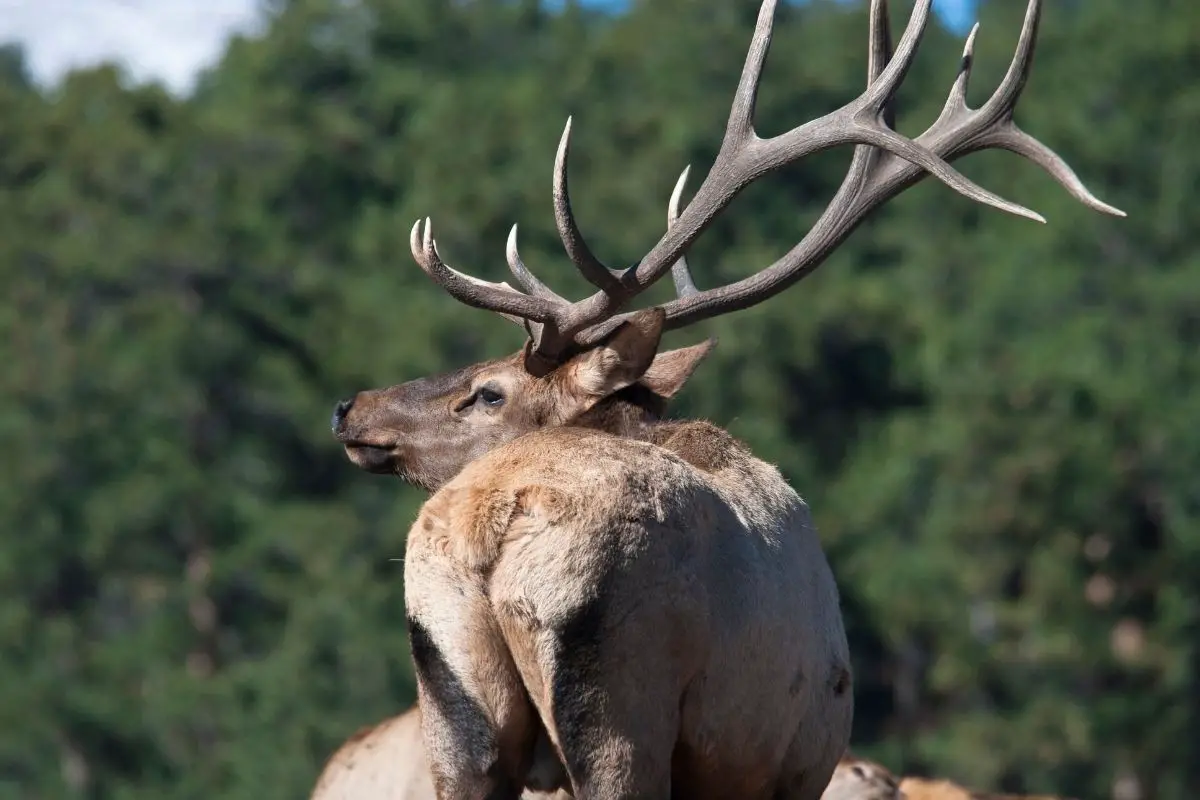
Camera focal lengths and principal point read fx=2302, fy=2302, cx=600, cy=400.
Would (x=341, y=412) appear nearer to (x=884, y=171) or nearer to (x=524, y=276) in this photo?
(x=524, y=276)

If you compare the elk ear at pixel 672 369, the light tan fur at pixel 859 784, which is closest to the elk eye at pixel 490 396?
the elk ear at pixel 672 369

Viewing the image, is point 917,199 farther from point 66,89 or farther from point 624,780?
point 624,780

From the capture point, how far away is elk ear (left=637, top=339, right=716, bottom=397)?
766cm

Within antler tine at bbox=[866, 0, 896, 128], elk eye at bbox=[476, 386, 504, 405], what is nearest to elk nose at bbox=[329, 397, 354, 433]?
elk eye at bbox=[476, 386, 504, 405]

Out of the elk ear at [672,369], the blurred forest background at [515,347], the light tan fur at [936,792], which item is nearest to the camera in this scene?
the elk ear at [672,369]

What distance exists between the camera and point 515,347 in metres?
39.3

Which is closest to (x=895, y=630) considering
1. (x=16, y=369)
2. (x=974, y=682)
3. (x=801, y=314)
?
(x=974, y=682)

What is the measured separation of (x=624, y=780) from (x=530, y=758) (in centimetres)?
31

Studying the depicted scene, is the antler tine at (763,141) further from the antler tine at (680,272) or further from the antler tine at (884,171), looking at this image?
the antler tine at (680,272)

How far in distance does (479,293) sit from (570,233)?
1.55ft

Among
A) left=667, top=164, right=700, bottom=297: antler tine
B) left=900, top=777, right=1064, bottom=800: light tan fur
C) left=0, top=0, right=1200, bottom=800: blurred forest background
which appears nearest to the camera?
left=667, top=164, right=700, bottom=297: antler tine

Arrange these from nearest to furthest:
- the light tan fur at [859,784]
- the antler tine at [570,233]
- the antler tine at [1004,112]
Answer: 1. the antler tine at [570,233]
2. the antler tine at [1004,112]
3. the light tan fur at [859,784]

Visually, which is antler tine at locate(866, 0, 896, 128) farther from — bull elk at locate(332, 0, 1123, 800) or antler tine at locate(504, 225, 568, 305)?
antler tine at locate(504, 225, 568, 305)

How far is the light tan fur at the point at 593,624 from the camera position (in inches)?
218
